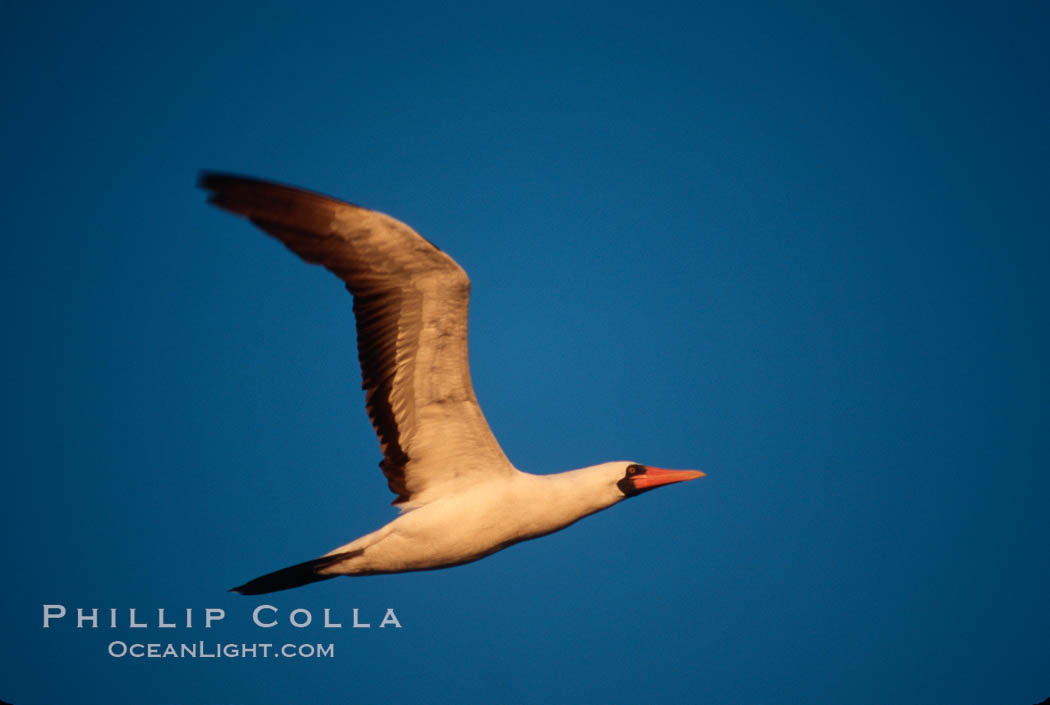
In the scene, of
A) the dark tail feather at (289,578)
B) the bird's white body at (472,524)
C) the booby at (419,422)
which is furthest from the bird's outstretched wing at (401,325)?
the dark tail feather at (289,578)

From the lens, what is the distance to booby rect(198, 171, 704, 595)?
4871mm

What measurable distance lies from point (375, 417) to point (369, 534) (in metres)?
0.76

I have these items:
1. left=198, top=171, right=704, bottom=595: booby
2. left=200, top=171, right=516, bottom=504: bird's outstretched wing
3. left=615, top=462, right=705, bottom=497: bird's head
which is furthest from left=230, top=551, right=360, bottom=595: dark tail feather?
left=615, top=462, right=705, bottom=497: bird's head

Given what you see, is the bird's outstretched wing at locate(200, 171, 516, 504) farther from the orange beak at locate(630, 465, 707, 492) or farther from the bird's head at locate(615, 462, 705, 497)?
the orange beak at locate(630, 465, 707, 492)

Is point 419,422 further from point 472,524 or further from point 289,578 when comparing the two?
point 289,578

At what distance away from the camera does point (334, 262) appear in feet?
16.3

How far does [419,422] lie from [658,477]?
1.63m

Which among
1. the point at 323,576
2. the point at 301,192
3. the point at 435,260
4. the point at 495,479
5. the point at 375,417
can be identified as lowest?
the point at 323,576

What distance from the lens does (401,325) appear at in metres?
5.25

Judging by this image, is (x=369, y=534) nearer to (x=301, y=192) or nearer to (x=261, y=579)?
(x=261, y=579)

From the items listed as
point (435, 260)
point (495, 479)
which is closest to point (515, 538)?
point (495, 479)

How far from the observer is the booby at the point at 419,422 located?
192 inches

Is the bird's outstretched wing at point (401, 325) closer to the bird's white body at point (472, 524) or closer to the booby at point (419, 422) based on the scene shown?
the booby at point (419, 422)

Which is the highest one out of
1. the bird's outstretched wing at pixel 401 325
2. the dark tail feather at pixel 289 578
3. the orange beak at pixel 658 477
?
the bird's outstretched wing at pixel 401 325
